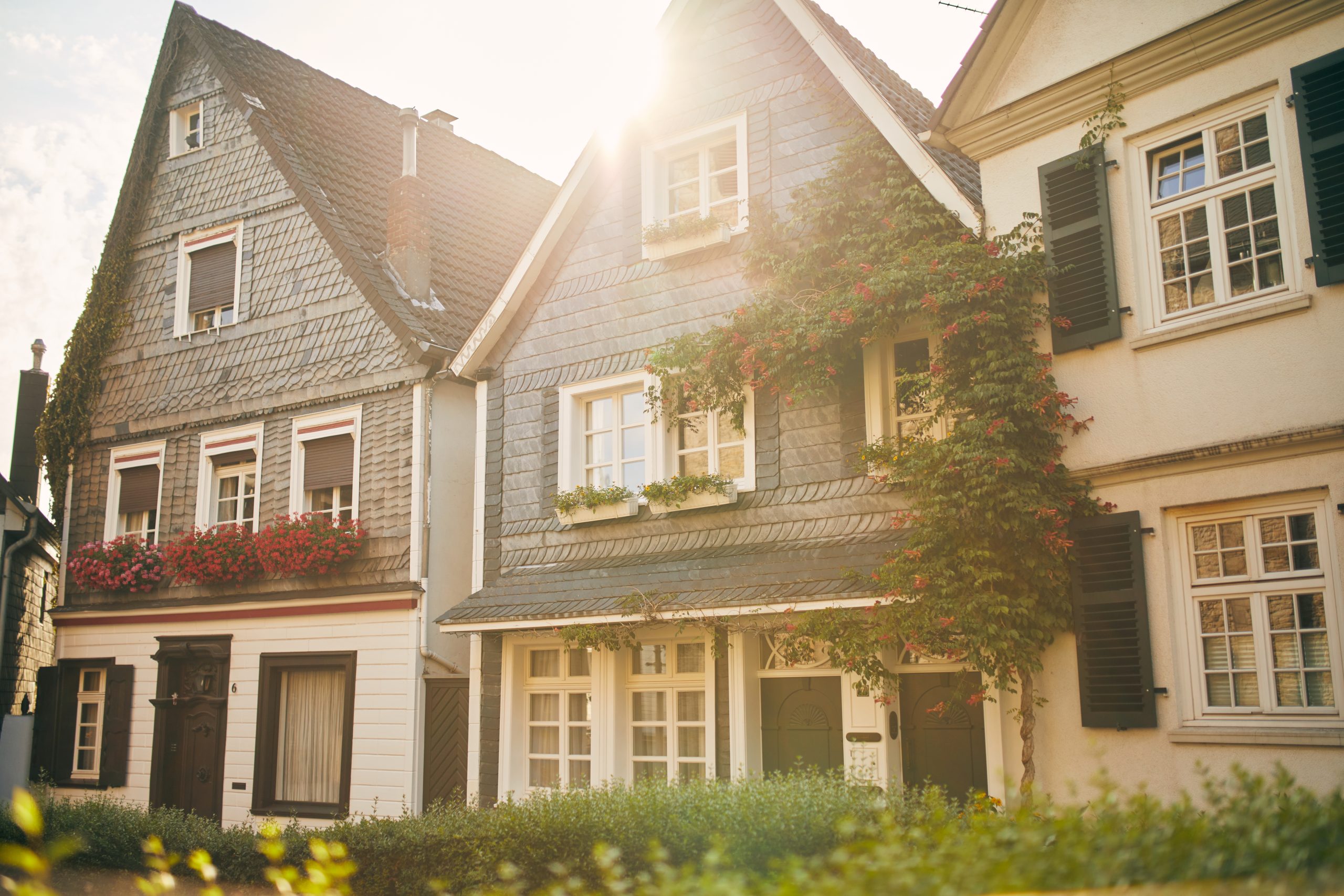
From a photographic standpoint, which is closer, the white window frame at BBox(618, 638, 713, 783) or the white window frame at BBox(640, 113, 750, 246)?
the white window frame at BBox(618, 638, 713, 783)

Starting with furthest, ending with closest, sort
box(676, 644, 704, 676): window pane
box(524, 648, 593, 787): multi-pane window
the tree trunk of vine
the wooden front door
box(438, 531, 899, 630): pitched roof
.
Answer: the wooden front door
box(524, 648, 593, 787): multi-pane window
box(676, 644, 704, 676): window pane
box(438, 531, 899, 630): pitched roof
the tree trunk of vine

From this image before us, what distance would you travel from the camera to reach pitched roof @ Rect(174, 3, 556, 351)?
1628cm

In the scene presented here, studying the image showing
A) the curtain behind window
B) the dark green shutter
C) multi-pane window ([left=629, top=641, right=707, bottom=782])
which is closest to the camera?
multi-pane window ([left=629, top=641, right=707, bottom=782])

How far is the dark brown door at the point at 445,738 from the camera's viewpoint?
14.1 m

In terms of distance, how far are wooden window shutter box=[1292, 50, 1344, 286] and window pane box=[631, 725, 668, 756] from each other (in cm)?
759

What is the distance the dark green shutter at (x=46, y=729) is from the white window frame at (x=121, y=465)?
7.48 feet

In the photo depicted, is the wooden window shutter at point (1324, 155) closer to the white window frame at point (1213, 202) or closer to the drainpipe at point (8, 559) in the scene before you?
the white window frame at point (1213, 202)

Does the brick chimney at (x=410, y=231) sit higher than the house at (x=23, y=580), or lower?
higher

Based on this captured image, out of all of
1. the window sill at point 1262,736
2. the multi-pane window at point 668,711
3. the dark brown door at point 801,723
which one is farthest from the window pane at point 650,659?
the window sill at point 1262,736

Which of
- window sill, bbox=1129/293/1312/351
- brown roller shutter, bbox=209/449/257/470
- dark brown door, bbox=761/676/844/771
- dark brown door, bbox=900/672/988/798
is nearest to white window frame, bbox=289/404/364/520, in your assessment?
brown roller shutter, bbox=209/449/257/470

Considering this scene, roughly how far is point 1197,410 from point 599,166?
7.55 metres

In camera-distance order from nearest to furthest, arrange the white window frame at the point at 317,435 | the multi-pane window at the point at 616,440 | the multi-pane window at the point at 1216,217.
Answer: the multi-pane window at the point at 1216,217 < the multi-pane window at the point at 616,440 < the white window frame at the point at 317,435

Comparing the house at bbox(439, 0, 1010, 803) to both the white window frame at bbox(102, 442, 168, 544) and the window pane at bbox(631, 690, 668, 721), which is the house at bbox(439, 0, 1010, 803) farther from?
the white window frame at bbox(102, 442, 168, 544)

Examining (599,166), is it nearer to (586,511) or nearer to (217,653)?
(586,511)
